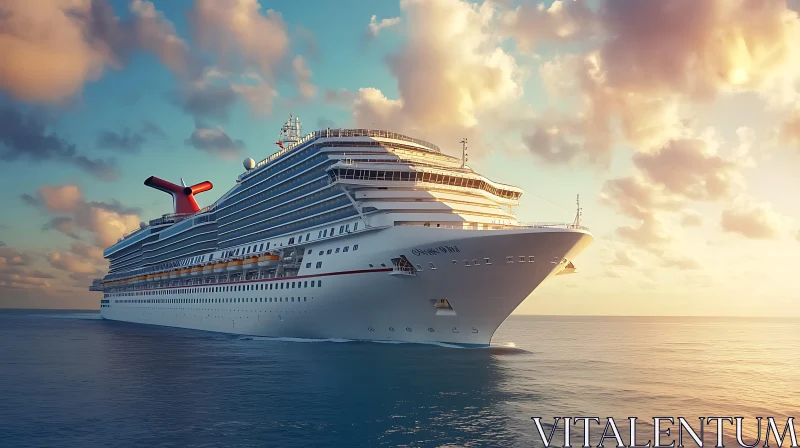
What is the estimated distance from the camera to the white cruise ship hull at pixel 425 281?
33344 mm

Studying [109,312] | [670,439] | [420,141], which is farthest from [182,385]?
[109,312]

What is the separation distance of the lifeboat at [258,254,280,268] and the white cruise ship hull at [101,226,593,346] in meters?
4.06

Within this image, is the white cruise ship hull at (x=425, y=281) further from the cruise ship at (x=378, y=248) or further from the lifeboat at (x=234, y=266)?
the lifeboat at (x=234, y=266)

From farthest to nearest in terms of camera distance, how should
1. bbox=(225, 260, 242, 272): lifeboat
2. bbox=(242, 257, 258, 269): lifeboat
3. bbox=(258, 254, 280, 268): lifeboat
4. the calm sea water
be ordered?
bbox=(225, 260, 242, 272): lifeboat → bbox=(242, 257, 258, 269): lifeboat → bbox=(258, 254, 280, 268): lifeboat → the calm sea water

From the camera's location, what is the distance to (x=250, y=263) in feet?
163

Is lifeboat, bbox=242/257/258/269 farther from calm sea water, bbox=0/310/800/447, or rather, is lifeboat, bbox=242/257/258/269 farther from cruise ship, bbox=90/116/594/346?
calm sea water, bbox=0/310/800/447

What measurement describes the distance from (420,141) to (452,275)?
1744 centimetres

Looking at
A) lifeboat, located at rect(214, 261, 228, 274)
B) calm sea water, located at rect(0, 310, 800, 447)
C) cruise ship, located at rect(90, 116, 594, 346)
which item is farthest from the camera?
lifeboat, located at rect(214, 261, 228, 274)

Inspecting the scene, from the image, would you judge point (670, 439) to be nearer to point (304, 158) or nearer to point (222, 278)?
point (304, 158)

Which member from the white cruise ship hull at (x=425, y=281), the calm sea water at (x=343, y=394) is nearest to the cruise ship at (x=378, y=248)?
the white cruise ship hull at (x=425, y=281)

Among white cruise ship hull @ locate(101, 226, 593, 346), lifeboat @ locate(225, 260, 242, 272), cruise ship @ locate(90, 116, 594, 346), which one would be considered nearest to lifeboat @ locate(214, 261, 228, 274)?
cruise ship @ locate(90, 116, 594, 346)

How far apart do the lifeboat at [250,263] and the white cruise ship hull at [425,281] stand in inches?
283

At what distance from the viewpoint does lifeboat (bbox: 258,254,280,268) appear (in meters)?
46.2

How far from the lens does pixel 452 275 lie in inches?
1352
